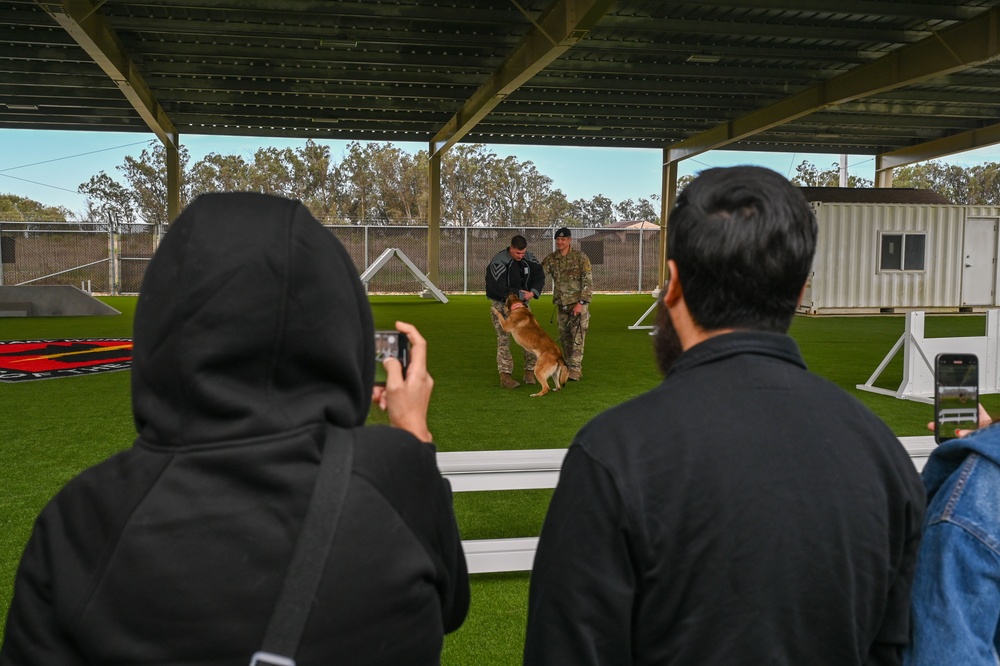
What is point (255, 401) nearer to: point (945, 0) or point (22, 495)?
point (22, 495)

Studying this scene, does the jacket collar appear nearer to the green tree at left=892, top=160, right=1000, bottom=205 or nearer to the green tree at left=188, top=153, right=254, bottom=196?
the green tree at left=188, top=153, right=254, bottom=196

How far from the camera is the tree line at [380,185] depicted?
59656mm

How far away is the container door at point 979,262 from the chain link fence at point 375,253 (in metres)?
14.5

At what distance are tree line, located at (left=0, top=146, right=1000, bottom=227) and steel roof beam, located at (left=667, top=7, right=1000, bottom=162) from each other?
3508cm

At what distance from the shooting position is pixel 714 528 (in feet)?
4.27

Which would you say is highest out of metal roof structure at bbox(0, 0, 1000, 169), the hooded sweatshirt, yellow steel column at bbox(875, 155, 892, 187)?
metal roof structure at bbox(0, 0, 1000, 169)

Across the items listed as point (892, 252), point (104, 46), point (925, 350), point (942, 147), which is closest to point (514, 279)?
point (925, 350)

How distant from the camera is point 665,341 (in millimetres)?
1589

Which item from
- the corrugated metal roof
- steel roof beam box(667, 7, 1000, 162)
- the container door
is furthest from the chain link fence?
the container door

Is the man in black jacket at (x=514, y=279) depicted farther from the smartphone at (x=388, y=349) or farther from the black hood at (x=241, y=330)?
the black hood at (x=241, y=330)

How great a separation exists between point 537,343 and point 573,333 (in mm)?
1245

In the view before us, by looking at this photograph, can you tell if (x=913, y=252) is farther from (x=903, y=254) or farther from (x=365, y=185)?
(x=365, y=185)

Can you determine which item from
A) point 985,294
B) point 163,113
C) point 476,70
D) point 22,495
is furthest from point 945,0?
point 163,113

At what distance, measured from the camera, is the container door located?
79.4 ft
